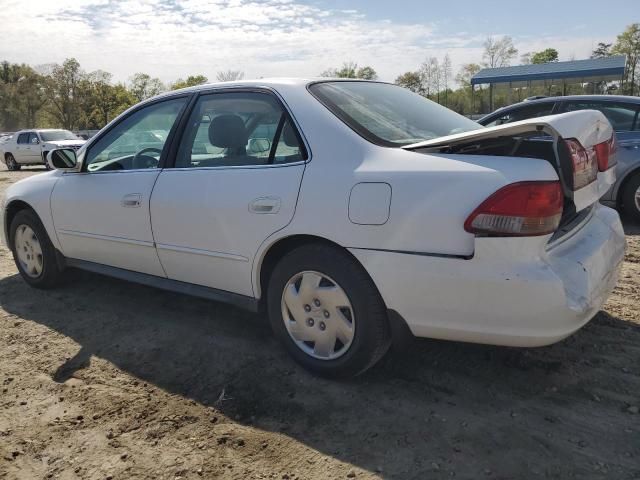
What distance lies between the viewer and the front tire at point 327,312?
267 cm

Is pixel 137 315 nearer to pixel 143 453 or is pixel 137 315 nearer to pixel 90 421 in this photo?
pixel 90 421

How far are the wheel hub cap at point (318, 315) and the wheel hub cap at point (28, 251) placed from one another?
2.74m

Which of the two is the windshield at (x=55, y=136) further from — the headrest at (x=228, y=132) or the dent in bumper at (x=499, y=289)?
the dent in bumper at (x=499, y=289)

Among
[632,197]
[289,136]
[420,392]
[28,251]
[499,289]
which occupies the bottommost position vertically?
[420,392]

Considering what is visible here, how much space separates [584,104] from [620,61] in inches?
1053

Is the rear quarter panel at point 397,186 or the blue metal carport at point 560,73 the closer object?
the rear quarter panel at point 397,186

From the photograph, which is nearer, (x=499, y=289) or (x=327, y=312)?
(x=499, y=289)

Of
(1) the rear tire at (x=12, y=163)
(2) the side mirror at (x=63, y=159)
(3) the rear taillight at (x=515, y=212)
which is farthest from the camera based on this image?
(1) the rear tire at (x=12, y=163)

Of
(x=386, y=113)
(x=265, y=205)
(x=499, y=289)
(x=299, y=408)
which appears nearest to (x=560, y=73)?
(x=386, y=113)

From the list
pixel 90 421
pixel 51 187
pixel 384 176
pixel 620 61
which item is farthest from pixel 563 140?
pixel 620 61

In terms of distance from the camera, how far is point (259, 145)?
3.14 meters

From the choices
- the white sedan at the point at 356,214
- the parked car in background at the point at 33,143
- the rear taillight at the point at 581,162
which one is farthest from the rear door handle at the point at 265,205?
the parked car in background at the point at 33,143

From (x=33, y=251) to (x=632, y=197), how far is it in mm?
6347

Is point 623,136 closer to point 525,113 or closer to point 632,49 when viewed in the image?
point 525,113
